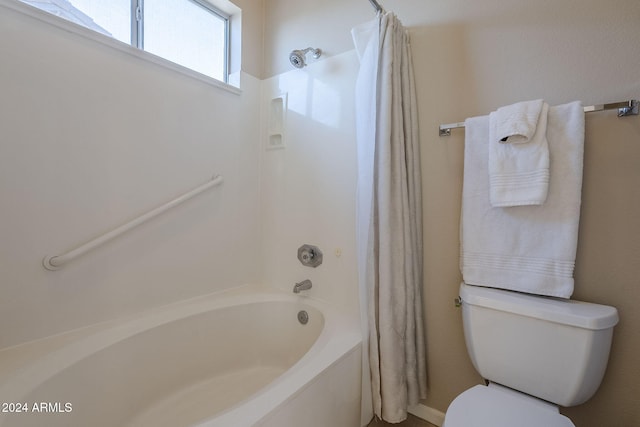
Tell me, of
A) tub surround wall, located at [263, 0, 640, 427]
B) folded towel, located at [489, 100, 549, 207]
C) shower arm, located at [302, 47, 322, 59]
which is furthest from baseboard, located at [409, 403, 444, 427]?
shower arm, located at [302, 47, 322, 59]

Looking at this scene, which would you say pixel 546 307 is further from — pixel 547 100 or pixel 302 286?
pixel 302 286

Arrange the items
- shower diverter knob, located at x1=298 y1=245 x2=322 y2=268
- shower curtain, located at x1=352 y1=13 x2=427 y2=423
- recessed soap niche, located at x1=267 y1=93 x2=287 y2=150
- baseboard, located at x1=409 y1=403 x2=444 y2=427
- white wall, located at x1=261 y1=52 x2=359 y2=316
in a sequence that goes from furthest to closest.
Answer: recessed soap niche, located at x1=267 y1=93 x2=287 y2=150, shower diverter knob, located at x1=298 y1=245 x2=322 y2=268, white wall, located at x1=261 y1=52 x2=359 y2=316, baseboard, located at x1=409 y1=403 x2=444 y2=427, shower curtain, located at x1=352 y1=13 x2=427 y2=423

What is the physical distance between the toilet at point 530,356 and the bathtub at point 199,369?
481 mm

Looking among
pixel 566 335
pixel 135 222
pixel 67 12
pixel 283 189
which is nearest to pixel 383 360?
pixel 566 335

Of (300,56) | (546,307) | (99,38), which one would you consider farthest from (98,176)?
(546,307)

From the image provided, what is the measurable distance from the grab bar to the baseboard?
1.68m

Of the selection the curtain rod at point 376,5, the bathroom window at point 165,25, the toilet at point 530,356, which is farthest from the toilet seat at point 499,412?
the bathroom window at point 165,25

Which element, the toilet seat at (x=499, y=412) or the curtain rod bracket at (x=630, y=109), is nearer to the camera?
the toilet seat at (x=499, y=412)

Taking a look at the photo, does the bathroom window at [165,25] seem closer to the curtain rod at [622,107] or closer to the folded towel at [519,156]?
the folded towel at [519,156]

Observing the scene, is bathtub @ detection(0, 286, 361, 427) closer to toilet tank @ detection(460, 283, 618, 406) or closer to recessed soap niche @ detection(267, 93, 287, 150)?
toilet tank @ detection(460, 283, 618, 406)

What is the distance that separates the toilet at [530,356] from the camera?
2.81 ft

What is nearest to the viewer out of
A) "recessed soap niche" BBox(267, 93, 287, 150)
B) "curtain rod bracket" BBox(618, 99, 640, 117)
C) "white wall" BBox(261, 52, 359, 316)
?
"curtain rod bracket" BBox(618, 99, 640, 117)

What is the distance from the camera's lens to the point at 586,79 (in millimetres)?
999

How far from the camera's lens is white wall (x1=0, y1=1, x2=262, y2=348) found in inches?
41.3
